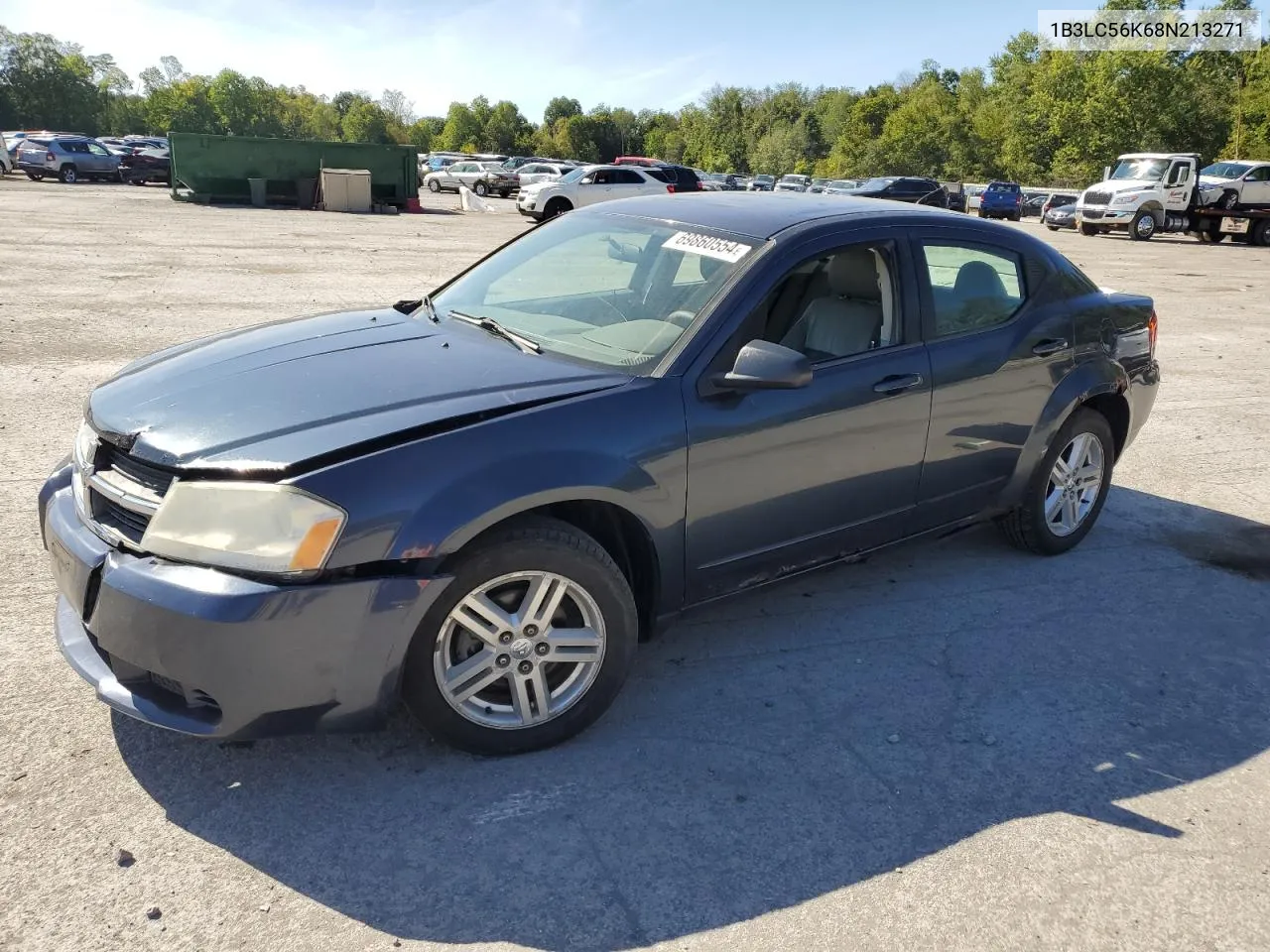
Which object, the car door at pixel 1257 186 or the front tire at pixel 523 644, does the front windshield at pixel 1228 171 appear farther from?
the front tire at pixel 523 644

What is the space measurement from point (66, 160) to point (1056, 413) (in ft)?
136

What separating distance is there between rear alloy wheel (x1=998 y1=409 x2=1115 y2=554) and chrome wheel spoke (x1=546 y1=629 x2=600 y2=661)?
254 centimetres

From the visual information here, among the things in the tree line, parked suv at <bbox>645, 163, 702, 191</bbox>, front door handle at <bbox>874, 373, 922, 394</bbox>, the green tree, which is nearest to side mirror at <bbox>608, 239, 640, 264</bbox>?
front door handle at <bbox>874, 373, 922, 394</bbox>

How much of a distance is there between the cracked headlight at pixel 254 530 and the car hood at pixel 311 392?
79 millimetres

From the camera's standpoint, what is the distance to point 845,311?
394cm

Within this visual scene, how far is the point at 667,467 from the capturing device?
3172 mm

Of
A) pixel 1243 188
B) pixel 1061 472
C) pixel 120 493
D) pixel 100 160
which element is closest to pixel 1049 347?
pixel 1061 472

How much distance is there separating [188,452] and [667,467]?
55.8 inches

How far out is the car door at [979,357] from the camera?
4.06 m

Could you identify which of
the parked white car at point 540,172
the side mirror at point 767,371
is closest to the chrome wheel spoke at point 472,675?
the side mirror at point 767,371

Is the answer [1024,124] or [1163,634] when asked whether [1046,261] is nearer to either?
[1163,634]

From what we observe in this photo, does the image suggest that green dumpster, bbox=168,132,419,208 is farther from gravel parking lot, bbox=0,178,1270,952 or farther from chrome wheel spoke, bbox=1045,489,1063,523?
chrome wheel spoke, bbox=1045,489,1063,523

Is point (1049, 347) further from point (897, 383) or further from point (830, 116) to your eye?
point (830, 116)

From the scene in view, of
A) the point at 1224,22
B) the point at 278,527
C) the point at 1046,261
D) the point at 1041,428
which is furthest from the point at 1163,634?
the point at 1224,22
